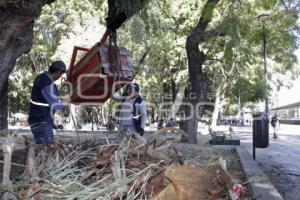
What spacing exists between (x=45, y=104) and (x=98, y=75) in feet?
2.79

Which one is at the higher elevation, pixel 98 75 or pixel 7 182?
pixel 98 75

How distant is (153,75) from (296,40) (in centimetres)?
2039

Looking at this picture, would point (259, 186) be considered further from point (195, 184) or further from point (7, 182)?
point (7, 182)

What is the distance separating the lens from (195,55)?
15000mm

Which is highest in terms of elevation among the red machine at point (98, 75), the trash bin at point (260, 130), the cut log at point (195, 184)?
the red machine at point (98, 75)

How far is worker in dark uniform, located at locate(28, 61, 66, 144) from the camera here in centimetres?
696

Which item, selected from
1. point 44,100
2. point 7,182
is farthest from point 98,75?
point 7,182

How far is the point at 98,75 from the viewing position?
7172 millimetres

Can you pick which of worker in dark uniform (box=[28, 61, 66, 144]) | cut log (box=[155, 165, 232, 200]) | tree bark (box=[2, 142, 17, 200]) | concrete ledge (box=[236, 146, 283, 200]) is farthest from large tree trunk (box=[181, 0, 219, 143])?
tree bark (box=[2, 142, 17, 200])

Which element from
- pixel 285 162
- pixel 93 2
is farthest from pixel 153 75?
pixel 285 162

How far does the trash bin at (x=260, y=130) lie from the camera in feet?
35.3

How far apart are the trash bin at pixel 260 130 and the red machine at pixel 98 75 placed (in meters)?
4.03

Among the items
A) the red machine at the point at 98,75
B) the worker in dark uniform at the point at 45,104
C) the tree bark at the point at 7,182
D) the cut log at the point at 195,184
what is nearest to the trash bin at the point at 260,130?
the red machine at the point at 98,75

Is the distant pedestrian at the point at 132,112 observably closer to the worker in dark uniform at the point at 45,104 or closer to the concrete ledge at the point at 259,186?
the worker in dark uniform at the point at 45,104
